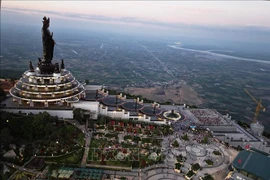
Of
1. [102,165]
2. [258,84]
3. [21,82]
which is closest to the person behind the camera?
[102,165]

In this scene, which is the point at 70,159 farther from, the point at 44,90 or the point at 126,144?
the point at 44,90

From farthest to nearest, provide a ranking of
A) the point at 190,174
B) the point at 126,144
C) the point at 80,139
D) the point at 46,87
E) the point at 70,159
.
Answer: the point at 46,87 → the point at 126,144 → the point at 80,139 → the point at 70,159 → the point at 190,174

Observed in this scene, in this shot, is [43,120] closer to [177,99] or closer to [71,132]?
[71,132]

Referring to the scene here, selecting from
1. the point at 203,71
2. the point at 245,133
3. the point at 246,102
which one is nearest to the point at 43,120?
the point at 245,133

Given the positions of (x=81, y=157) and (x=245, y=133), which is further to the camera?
(x=245, y=133)

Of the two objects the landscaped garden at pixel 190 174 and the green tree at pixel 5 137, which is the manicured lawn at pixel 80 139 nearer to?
the green tree at pixel 5 137

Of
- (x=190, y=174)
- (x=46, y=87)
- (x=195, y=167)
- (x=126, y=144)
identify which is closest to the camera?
(x=190, y=174)

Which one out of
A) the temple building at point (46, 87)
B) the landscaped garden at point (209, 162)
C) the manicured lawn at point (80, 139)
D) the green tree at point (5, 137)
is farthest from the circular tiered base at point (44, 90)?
the landscaped garden at point (209, 162)

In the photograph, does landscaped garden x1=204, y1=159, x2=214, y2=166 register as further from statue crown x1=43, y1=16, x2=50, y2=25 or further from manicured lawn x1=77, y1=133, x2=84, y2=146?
statue crown x1=43, y1=16, x2=50, y2=25

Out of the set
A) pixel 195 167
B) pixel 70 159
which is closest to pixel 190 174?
pixel 195 167
